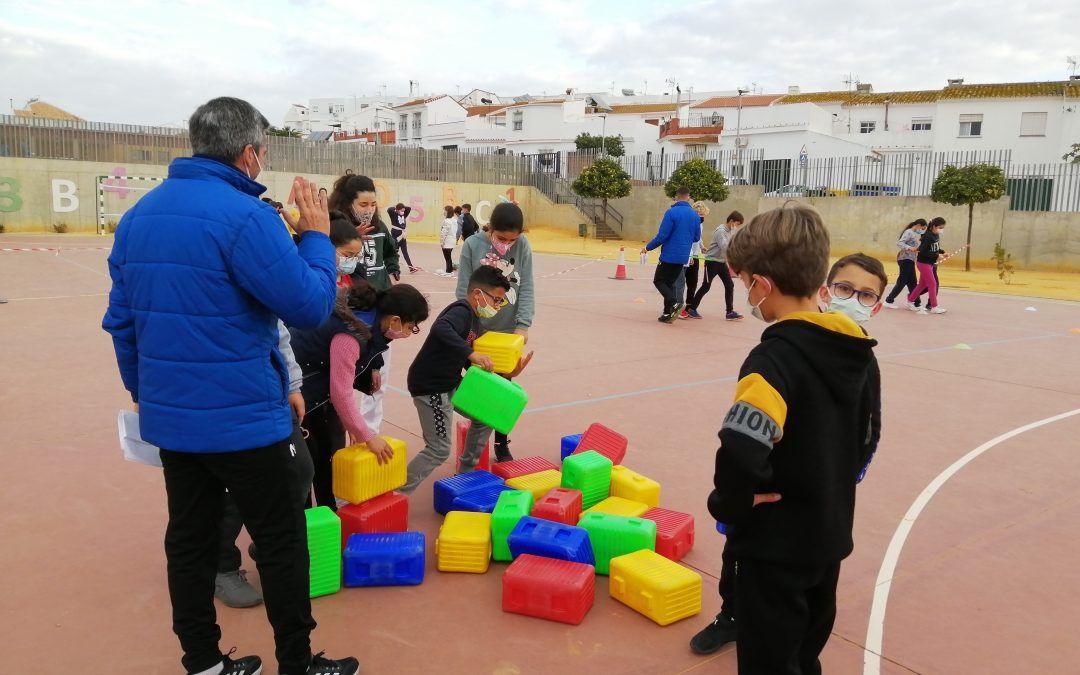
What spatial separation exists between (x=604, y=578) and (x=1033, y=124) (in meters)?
53.3

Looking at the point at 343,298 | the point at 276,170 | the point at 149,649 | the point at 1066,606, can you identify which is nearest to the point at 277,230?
the point at 343,298

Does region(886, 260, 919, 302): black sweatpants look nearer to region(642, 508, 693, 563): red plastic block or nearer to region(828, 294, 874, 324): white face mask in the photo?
region(828, 294, 874, 324): white face mask

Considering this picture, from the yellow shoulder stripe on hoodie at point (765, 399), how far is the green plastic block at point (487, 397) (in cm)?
249

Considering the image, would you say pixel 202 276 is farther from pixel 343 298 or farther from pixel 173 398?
pixel 343 298

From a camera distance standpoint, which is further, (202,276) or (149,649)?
(149,649)

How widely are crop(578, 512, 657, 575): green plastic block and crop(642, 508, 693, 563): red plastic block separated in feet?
0.26

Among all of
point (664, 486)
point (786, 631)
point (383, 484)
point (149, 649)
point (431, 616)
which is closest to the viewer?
point (786, 631)

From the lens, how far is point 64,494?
Answer: 4.38 meters

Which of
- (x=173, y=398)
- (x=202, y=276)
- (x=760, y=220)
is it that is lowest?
(x=173, y=398)

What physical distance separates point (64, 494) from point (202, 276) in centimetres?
292

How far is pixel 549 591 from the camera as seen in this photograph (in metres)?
3.22

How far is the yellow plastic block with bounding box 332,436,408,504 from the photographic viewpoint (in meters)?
3.64

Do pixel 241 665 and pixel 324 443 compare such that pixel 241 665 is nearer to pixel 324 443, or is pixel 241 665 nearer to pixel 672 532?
pixel 324 443

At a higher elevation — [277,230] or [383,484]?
[277,230]
